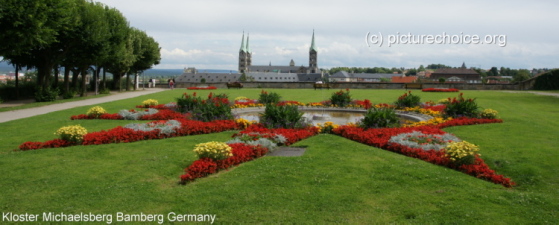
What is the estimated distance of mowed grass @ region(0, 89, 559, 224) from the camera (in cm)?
593

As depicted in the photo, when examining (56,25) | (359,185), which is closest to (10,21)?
(56,25)

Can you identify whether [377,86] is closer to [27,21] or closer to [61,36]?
[61,36]

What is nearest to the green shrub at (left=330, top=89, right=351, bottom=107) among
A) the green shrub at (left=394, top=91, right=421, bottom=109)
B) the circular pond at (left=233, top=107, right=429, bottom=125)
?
the circular pond at (left=233, top=107, right=429, bottom=125)

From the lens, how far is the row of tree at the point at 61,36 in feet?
64.2

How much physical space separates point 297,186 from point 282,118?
6.43 m

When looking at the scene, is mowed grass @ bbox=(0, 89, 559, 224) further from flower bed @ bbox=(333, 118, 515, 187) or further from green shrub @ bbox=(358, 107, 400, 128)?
green shrub @ bbox=(358, 107, 400, 128)

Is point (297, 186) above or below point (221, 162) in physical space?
below

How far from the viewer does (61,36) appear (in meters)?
27.9

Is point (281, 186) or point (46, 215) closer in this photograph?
point (46, 215)

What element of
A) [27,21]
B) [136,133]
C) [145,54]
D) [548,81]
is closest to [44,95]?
[27,21]

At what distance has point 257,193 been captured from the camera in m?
6.74

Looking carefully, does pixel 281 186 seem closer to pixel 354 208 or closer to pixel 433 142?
pixel 354 208

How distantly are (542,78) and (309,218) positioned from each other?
45985 millimetres

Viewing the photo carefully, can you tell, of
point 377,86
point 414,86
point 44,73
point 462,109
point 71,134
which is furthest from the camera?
point 377,86
